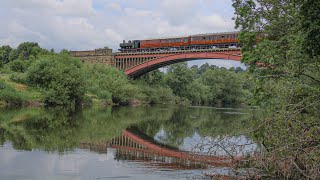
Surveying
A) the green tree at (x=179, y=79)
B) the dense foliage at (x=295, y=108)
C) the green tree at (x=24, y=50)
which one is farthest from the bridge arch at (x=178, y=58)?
the dense foliage at (x=295, y=108)

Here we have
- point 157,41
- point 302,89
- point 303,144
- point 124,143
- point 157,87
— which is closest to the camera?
point 303,144

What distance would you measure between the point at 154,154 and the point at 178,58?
137 feet

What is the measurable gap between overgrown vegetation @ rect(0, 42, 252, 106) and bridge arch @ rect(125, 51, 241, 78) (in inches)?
88.9

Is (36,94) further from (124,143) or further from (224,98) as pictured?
(224,98)

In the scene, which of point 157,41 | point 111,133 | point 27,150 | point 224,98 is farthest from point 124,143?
point 224,98

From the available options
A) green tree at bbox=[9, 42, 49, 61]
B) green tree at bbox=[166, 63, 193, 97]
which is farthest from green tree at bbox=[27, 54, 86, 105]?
green tree at bbox=[9, 42, 49, 61]

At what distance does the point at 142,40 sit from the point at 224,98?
3262 centimetres

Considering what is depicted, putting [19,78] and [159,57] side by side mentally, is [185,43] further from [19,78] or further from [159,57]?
[19,78]

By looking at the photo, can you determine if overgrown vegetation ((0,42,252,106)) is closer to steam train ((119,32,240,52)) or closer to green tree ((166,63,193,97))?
green tree ((166,63,193,97))

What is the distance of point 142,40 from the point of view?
66938mm

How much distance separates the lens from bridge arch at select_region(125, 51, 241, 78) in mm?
51719

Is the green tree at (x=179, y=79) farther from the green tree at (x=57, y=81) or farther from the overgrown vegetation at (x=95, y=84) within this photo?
the green tree at (x=57, y=81)

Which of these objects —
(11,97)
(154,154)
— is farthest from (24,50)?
(154,154)

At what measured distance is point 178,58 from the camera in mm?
58000
